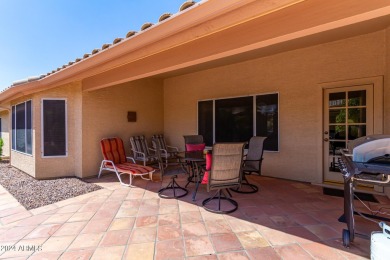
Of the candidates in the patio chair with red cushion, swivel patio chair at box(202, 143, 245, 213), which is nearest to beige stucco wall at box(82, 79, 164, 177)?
the patio chair with red cushion

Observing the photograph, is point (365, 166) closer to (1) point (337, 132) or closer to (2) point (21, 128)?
(1) point (337, 132)

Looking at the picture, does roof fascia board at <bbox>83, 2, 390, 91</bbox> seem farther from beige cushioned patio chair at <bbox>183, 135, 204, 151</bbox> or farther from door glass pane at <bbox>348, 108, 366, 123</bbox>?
door glass pane at <bbox>348, 108, 366, 123</bbox>

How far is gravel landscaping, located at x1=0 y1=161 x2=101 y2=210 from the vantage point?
147 inches

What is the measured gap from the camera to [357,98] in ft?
13.9

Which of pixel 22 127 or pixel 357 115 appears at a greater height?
pixel 357 115

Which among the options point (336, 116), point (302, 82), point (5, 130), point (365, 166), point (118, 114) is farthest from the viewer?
point (5, 130)

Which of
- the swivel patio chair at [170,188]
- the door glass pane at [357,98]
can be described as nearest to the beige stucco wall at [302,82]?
the door glass pane at [357,98]

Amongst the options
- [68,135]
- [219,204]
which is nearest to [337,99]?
[219,204]

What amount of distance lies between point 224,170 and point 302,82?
3054 millimetres

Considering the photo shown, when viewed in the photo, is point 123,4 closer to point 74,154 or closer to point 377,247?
point 74,154

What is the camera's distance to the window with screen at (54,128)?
5141mm

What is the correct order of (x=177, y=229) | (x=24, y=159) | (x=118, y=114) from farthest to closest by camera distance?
(x=118, y=114)
(x=24, y=159)
(x=177, y=229)

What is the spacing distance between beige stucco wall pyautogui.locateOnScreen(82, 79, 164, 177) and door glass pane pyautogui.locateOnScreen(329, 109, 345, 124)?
5.04 metres

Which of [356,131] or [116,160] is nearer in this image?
[356,131]
